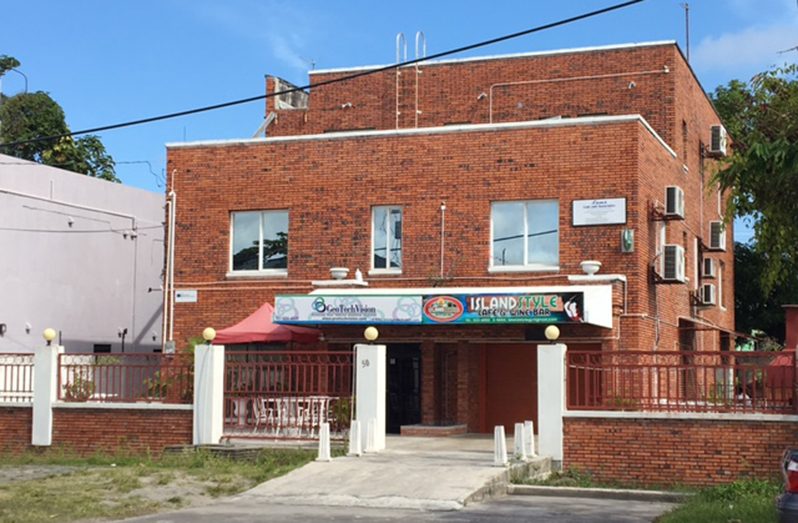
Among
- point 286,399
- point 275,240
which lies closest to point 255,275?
point 275,240

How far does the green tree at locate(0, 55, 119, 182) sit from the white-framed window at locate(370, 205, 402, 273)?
29.2 metres

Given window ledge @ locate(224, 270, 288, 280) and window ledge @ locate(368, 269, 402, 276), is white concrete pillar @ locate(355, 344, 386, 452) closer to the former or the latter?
window ledge @ locate(368, 269, 402, 276)

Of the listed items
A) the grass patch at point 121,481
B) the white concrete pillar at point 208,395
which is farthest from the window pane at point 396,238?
the grass patch at point 121,481

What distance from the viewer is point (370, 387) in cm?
2088

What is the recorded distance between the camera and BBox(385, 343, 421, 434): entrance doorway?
25844 mm

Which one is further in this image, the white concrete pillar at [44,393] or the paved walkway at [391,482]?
the white concrete pillar at [44,393]

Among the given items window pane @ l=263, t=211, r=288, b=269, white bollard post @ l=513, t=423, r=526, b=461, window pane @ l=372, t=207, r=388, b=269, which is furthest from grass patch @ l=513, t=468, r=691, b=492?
window pane @ l=263, t=211, r=288, b=269

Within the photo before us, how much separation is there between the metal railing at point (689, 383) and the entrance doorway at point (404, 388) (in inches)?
251

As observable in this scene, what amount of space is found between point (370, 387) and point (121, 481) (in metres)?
4.85

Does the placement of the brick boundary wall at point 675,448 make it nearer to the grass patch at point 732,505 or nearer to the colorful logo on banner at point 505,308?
the grass patch at point 732,505

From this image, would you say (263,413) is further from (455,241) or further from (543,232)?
(543,232)

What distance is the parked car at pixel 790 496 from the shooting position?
9.61m

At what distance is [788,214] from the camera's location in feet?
44.1

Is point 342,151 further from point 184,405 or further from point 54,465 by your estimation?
point 54,465
